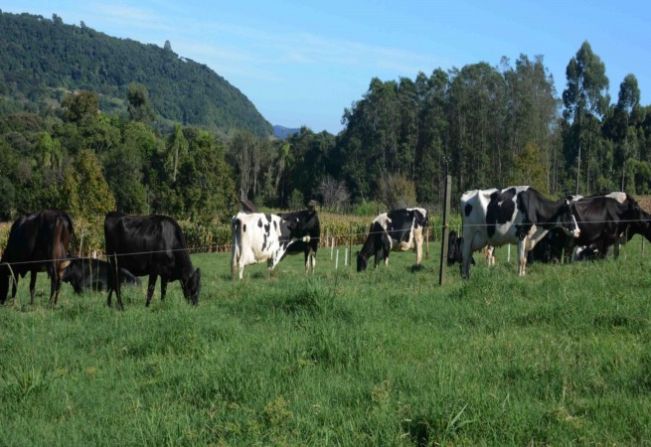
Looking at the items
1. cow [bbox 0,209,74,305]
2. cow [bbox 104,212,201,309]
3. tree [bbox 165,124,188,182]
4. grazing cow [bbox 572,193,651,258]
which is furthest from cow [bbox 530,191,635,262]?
tree [bbox 165,124,188,182]

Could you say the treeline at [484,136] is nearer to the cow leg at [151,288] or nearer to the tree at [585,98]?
the tree at [585,98]

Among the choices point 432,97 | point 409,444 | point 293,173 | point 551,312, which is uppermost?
point 432,97

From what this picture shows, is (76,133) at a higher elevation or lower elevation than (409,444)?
higher

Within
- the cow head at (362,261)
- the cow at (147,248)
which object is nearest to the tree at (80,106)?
the cow head at (362,261)

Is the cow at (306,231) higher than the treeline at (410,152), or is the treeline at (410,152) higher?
the treeline at (410,152)

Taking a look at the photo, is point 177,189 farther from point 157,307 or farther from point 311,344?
point 311,344

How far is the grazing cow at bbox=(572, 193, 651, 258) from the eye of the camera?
15.3m

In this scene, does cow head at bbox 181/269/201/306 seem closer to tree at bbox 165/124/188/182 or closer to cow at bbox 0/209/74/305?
cow at bbox 0/209/74/305

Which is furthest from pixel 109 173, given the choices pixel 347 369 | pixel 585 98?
pixel 347 369

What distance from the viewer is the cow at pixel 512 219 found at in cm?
1414

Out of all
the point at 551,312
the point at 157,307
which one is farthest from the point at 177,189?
the point at 551,312

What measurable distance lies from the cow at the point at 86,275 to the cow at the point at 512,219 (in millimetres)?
7691

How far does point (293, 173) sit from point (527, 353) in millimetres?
77412

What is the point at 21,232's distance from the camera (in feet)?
47.1
